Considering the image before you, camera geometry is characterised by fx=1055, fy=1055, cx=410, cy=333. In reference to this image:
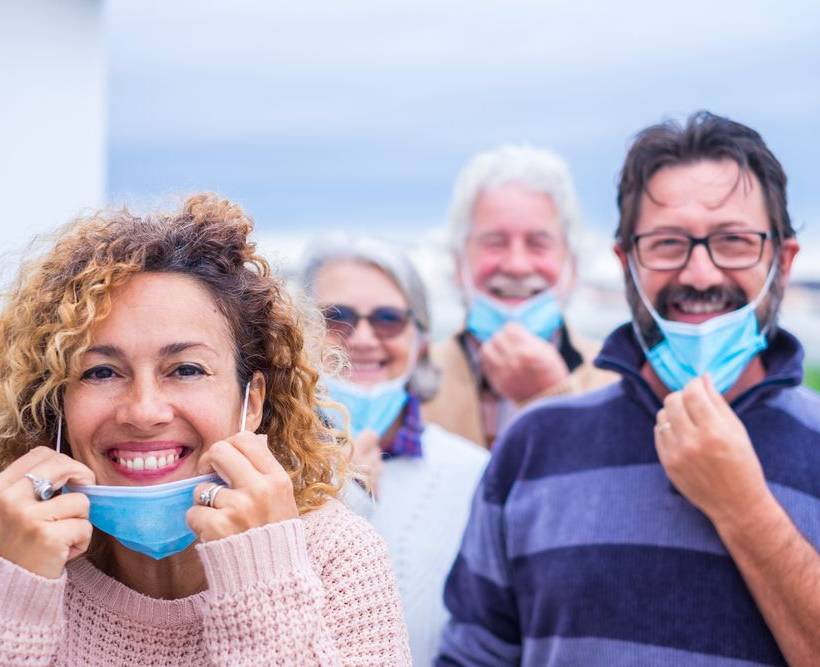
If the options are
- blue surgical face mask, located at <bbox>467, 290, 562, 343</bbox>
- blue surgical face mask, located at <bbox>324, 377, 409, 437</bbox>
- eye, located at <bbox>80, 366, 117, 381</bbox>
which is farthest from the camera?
blue surgical face mask, located at <bbox>467, 290, 562, 343</bbox>

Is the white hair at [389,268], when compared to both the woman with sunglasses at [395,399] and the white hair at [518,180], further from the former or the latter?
the white hair at [518,180]

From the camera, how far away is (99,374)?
2.12 m

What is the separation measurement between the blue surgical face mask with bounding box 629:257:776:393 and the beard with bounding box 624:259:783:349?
24mm

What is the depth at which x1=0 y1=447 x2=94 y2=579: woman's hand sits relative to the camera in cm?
191

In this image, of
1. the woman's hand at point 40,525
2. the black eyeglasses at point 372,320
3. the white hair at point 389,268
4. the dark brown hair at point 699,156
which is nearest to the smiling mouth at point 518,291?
the white hair at point 389,268

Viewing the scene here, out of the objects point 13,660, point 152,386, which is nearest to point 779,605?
point 152,386

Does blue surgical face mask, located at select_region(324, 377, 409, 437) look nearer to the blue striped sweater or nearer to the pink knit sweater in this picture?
the blue striped sweater

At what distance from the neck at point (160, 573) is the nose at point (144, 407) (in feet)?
1.13

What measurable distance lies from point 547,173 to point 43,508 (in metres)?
2.52

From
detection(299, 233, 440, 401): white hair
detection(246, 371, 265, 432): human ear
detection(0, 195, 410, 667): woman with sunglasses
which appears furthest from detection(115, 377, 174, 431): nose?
detection(299, 233, 440, 401): white hair

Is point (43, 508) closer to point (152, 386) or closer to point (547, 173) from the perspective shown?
point (152, 386)

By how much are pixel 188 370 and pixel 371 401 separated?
1.25 metres

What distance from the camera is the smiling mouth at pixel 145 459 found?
2.09 meters

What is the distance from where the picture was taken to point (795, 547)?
224 cm
